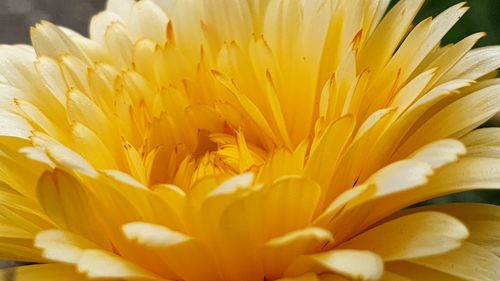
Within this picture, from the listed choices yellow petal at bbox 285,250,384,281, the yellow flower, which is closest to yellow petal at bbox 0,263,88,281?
the yellow flower

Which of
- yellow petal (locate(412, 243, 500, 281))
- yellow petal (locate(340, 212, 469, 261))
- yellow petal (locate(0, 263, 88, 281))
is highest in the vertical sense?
yellow petal (locate(0, 263, 88, 281))

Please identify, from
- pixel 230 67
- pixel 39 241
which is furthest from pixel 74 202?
pixel 230 67

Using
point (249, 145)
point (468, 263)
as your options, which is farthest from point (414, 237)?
point (249, 145)

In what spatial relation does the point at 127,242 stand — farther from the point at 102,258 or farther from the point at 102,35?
the point at 102,35

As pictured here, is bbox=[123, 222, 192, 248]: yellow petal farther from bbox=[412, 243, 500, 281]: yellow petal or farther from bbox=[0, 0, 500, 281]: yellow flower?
bbox=[412, 243, 500, 281]: yellow petal

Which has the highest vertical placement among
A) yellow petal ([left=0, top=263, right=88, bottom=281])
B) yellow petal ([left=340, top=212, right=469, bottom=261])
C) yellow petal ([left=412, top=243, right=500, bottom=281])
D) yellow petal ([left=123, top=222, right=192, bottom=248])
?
yellow petal ([left=0, top=263, right=88, bottom=281])

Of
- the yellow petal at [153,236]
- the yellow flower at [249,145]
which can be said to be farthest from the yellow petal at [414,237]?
the yellow petal at [153,236]

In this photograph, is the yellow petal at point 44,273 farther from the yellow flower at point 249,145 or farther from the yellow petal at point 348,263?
the yellow petal at point 348,263

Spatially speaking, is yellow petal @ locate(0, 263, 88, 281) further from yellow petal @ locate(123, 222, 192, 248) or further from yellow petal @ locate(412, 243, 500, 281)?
yellow petal @ locate(412, 243, 500, 281)

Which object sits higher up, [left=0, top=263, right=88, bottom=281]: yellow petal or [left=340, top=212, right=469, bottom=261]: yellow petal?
[left=0, top=263, right=88, bottom=281]: yellow petal
